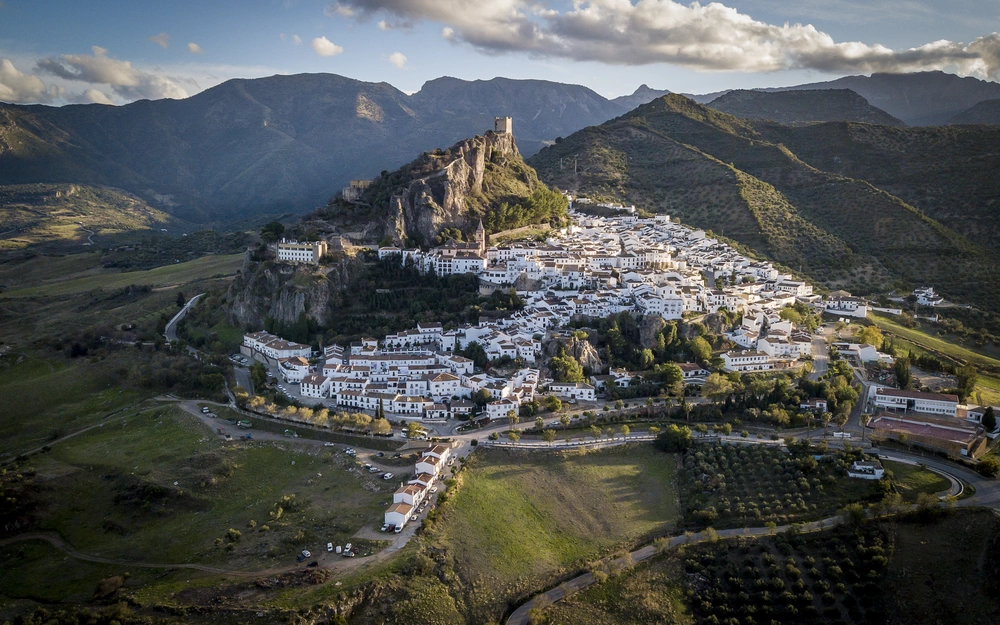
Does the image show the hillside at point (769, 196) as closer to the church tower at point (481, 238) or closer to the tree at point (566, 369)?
the church tower at point (481, 238)

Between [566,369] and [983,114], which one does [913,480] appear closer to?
[566,369]

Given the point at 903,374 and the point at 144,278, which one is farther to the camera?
the point at 144,278

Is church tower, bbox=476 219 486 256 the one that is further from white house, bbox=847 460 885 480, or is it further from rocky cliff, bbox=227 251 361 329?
white house, bbox=847 460 885 480

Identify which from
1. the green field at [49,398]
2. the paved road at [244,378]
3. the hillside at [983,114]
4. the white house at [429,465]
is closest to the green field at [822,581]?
the white house at [429,465]

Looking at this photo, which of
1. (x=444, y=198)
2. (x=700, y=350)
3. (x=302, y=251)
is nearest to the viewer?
(x=700, y=350)

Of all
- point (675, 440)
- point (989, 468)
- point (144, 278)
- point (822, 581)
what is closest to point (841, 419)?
point (989, 468)

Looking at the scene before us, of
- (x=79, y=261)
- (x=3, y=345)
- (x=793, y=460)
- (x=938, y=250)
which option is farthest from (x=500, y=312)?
(x=79, y=261)

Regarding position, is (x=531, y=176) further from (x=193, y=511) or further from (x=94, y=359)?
(x=193, y=511)

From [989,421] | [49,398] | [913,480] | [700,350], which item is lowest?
[49,398]
